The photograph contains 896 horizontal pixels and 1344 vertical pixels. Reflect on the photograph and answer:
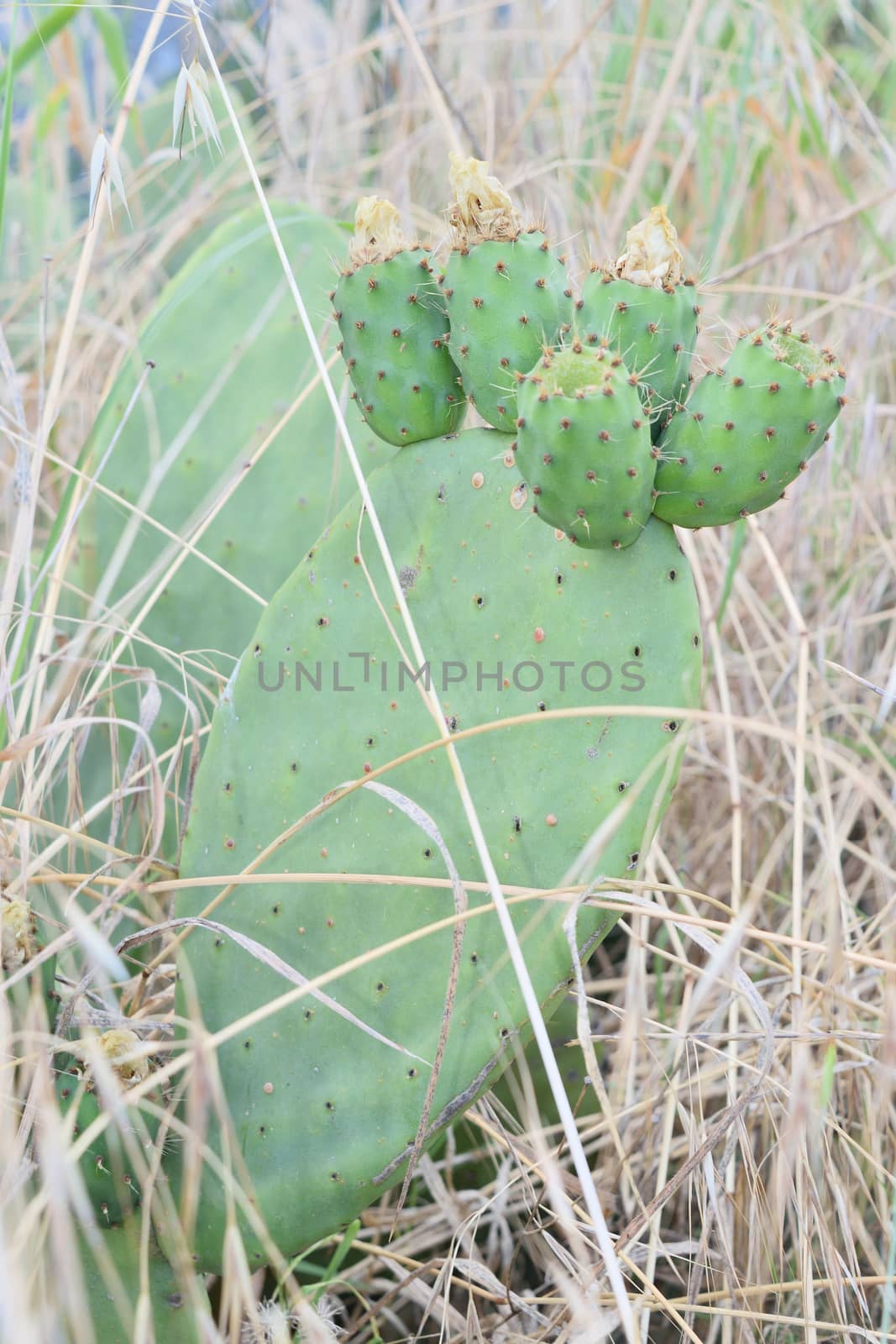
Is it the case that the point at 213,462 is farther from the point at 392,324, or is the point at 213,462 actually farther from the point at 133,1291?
the point at 133,1291

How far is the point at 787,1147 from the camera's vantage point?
0.51 metres

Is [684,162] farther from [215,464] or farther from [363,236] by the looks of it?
[363,236]

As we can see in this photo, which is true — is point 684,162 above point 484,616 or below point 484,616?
above

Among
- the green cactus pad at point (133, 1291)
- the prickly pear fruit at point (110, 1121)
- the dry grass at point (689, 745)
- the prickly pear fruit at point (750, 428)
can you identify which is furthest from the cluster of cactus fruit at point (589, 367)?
the green cactus pad at point (133, 1291)

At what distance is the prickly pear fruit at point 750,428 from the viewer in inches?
26.1

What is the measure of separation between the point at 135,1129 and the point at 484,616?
0.41 meters

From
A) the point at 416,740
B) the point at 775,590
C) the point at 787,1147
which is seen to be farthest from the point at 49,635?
the point at 775,590

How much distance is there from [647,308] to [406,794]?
36 centimetres

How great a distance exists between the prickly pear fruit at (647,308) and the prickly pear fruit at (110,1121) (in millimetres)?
516

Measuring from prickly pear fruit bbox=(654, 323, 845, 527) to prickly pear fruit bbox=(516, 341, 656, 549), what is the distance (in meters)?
0.04

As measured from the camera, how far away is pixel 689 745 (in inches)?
49.4

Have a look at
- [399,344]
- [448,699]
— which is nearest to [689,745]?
[448,699]

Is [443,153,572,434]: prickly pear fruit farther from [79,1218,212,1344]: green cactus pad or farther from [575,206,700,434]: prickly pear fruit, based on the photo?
[79,1218,212,1344]: green cactus pad

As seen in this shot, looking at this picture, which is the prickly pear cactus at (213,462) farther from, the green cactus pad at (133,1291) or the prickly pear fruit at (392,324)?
the green cactus pad at (133,1291)
